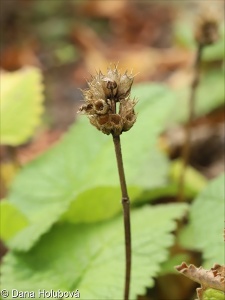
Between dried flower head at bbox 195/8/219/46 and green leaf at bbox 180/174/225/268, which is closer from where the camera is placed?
green leaf at bbox 180/174/225/268

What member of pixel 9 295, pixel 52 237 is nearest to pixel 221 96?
pixel 52 237

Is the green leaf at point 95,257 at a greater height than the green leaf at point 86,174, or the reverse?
the green leaf at point 86,174

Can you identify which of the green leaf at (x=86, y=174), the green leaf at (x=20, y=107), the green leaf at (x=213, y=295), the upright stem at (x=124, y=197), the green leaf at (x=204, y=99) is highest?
the green leaf at (x=204, y=99)

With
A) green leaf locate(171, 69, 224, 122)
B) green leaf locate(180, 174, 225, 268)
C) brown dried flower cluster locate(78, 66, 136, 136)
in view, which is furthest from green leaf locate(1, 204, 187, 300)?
green leaf locate(171, 69, 224, 122)

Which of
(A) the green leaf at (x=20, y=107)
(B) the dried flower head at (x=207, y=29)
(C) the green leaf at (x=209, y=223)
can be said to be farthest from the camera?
(A) the green leaf at (x=20, y=107)

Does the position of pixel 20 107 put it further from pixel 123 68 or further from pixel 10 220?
pixel 123 68

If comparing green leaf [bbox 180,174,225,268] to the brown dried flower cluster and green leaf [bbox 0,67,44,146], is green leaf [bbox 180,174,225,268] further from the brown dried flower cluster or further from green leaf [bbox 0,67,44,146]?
green leaf [bbox 0,67,44,146]

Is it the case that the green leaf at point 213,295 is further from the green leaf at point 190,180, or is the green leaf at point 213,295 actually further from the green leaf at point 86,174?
the green leaf at point 190,180

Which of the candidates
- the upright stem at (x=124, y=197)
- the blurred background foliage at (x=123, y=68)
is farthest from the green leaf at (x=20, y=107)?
the upright stem at (x=124, y=197)
